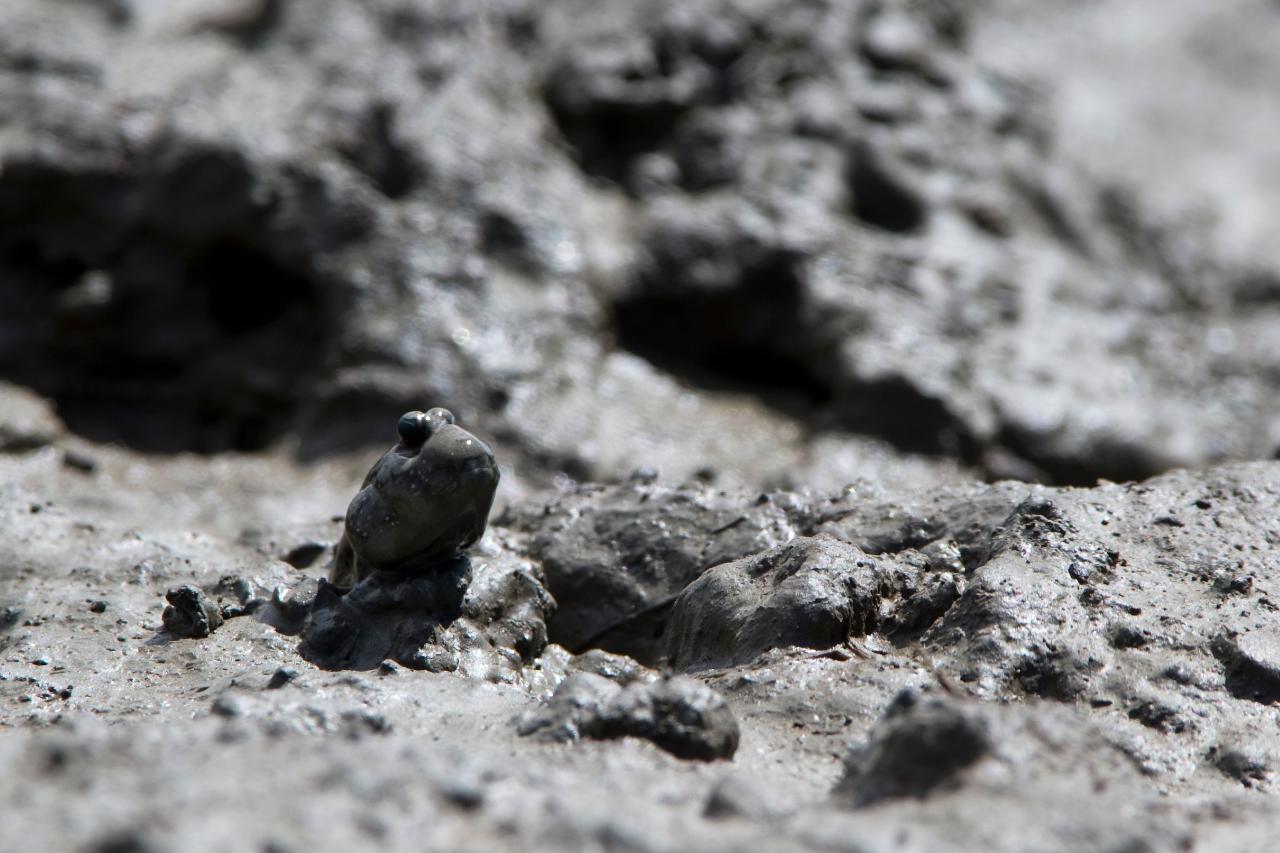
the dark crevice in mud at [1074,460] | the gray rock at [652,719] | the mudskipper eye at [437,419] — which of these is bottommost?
the dark crevice in mud at [1074,460]

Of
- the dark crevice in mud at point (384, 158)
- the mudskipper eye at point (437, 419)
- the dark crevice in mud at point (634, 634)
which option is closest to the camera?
the mudskipper eye at point (437, 419)

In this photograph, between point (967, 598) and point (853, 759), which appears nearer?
point (853, 759)

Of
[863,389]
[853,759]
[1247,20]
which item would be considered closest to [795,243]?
[863,389]

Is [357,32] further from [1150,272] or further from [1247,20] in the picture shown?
[1247,20]

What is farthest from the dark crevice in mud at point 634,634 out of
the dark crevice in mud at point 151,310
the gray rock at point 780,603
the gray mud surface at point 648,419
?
the dark crevice in mud at point 151,310

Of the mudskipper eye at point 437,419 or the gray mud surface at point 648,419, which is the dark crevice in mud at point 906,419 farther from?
the mudskipper eye at point 437,419

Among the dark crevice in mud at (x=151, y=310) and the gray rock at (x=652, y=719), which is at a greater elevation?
the gray rock at (x=652, y=719)

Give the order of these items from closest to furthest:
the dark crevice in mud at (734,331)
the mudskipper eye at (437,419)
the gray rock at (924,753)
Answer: the gray rock at (924,753), the mudskipper eye at (437,419), the dark crevice in mud at (734,331)

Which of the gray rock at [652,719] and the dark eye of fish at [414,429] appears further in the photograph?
the dark eye of fish at [414,429]
